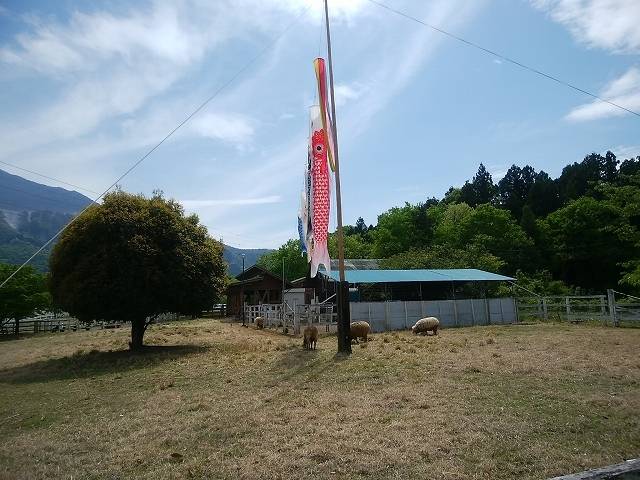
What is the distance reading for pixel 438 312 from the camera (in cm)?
2769

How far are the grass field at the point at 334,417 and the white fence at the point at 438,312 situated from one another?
11.4m

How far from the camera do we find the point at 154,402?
30.6ft

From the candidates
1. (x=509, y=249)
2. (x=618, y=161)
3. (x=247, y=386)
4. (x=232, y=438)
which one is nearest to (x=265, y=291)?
(x=509, y=249)

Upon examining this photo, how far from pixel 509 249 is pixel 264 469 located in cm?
5352

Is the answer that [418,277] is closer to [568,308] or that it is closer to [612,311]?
[568,308]

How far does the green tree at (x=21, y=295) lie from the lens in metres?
35.0

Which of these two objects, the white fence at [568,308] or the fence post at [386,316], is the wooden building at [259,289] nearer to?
the fence post at [386,316]

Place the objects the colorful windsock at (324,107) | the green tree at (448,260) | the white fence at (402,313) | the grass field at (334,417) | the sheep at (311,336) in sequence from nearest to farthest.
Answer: the grass field at (334,417), the colorful windsock at (324,107), the sheep at (311,336), the white fence at (402,313), the green tree at (448,260)

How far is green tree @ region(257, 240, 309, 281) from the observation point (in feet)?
267

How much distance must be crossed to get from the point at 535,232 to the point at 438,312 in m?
37.3

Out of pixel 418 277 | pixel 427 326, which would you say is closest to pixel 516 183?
pixel 418 277

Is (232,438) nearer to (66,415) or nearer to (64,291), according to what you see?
(66,415)

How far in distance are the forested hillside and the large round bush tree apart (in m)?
20.4

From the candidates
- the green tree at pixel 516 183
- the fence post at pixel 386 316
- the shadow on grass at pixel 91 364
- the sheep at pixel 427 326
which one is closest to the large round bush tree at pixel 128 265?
the shadow on grass at pixel 91 364
